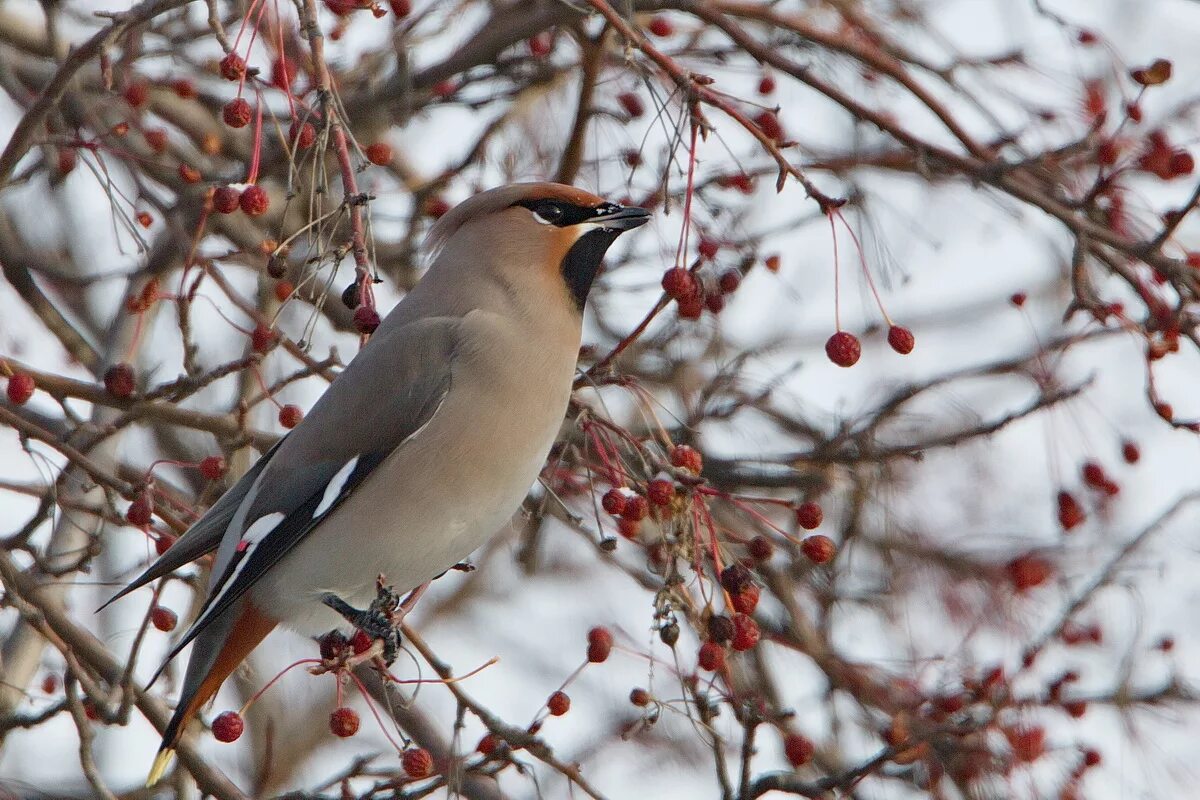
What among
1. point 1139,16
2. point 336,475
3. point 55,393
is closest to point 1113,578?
point 336,475

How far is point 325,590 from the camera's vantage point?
3537 millimetres

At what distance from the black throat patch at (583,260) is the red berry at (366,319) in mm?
765

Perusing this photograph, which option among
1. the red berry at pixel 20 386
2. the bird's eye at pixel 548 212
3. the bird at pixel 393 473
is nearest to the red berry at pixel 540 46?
the bird's eye at pixel 548 212

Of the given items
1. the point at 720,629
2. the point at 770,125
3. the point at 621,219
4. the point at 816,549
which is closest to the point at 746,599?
the point at 720,629

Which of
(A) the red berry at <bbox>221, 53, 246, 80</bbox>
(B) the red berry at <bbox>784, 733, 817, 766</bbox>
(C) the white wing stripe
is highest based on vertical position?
(A) the red berry at <bbox>221, 53, 246, 80</bbox>

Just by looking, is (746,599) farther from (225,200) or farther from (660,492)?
(225,200)

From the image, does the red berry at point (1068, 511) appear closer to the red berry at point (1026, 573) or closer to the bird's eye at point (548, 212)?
the red berry at point (1026, 573)

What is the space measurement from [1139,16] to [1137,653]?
4.47 metres

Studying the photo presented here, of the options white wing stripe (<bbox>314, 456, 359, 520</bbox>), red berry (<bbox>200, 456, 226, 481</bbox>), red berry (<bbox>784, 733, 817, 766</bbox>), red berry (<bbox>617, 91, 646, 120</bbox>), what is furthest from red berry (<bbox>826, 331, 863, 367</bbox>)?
red berry (<bbox>617, 91, 646, 120</bbox>)

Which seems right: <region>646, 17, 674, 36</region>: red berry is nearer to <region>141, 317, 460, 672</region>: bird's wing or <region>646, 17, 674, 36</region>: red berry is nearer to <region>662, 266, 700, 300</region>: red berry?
<region>141, 317, 460, 672</region>: bird's wing

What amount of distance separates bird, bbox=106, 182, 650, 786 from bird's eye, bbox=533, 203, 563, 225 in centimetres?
17

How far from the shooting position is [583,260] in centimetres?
391

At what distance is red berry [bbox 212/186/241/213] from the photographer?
3273 millimetres

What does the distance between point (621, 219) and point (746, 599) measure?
1088mm
